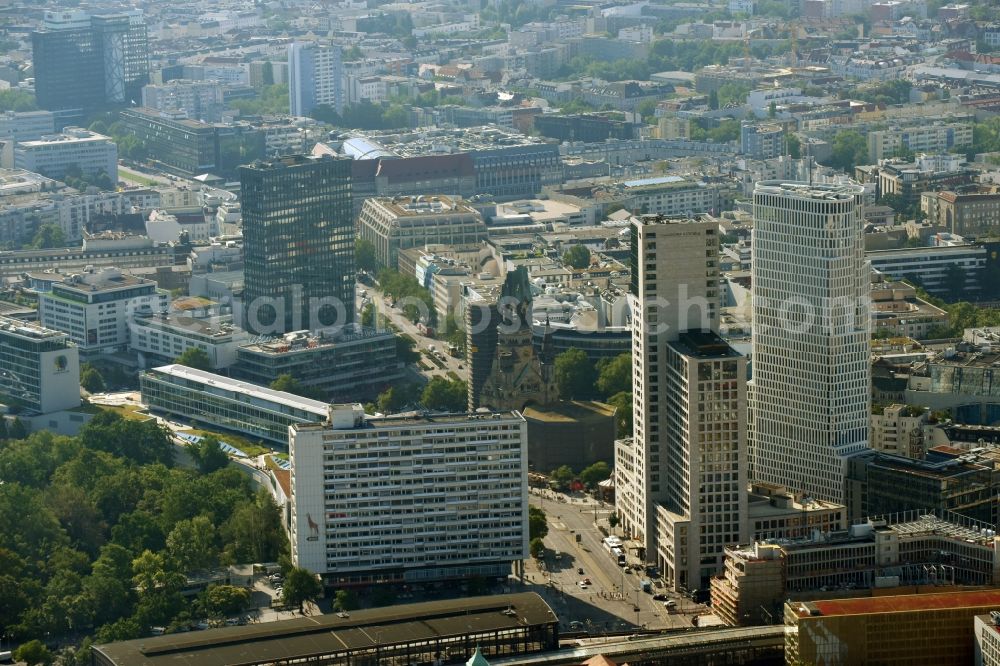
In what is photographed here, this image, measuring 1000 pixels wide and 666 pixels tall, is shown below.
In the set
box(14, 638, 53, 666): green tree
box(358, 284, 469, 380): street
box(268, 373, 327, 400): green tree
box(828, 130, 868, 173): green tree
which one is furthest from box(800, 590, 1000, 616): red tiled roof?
box(828, 130, 868, 173): green tree

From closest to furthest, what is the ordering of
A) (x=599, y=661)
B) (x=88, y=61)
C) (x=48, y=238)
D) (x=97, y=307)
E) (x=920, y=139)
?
(x=599, y=661)
(x=97, y=307)
(x=48, y=238)
(x=920, y=139)
(x=88, y=61)

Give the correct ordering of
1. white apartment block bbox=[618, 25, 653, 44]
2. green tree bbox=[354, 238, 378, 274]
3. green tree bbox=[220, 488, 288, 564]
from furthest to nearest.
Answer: white apartment block bbox=[618, 25, 653, 44], green tree bbox=[354, 238, 378, 274], green tree bbox=[220, 488, 288, 564]

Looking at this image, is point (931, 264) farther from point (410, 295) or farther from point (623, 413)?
point (623, 413)

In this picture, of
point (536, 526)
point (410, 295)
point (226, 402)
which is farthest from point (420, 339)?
point (536, 526)

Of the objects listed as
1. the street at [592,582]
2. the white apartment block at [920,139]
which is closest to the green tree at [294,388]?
the street at [592,582]

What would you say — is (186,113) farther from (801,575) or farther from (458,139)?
(801,575)

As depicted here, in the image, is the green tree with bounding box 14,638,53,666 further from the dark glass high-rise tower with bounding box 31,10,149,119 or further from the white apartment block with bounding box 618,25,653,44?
the white apartment block with bounding box 618,25,653,44

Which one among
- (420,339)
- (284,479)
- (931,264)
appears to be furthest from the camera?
(931,264)
